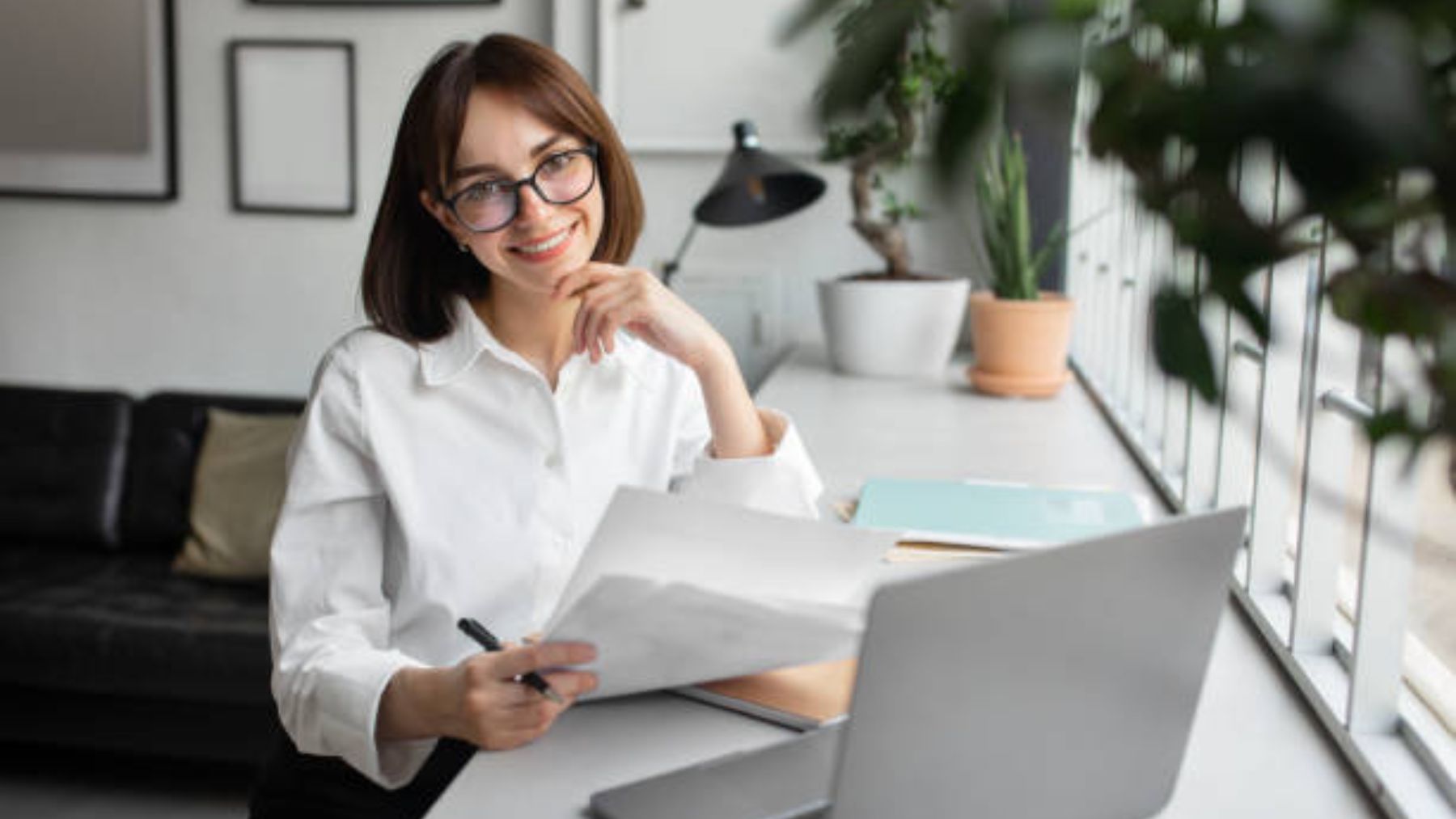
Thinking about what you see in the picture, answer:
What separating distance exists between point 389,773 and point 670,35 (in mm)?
2309

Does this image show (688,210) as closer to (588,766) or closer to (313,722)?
(313,722)

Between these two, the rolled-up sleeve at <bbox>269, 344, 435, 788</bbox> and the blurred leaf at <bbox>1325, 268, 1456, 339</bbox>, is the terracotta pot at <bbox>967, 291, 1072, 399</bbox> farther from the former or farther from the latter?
the blurred leaf at <bbox>1325, 268, 1456, 339</bbox>

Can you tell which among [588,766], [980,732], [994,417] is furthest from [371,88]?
[980,732]

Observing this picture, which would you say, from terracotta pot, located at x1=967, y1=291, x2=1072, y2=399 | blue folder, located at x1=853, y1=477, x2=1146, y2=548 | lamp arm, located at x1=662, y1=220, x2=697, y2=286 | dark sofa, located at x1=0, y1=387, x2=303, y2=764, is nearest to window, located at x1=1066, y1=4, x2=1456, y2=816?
blue folder, located at x1=853, y1=477, x2=1146, y2=548

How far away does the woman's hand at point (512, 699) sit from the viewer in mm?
995

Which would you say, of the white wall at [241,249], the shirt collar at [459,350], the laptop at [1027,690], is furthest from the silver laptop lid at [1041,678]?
the white wall at [241,249]

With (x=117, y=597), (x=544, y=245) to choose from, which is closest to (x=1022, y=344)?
(x=544, y=245)

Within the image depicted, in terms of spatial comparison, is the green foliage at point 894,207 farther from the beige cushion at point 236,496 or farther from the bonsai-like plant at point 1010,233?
the beige cushion at point 236,496

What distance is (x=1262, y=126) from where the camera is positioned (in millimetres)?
280

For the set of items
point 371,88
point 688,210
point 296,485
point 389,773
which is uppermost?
point 371,88

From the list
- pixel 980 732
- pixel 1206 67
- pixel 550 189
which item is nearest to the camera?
pixel 1206 67

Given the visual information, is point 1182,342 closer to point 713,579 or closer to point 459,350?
point 713,579

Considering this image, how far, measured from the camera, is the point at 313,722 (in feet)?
4.01

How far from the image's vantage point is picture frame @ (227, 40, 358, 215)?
3.34m
